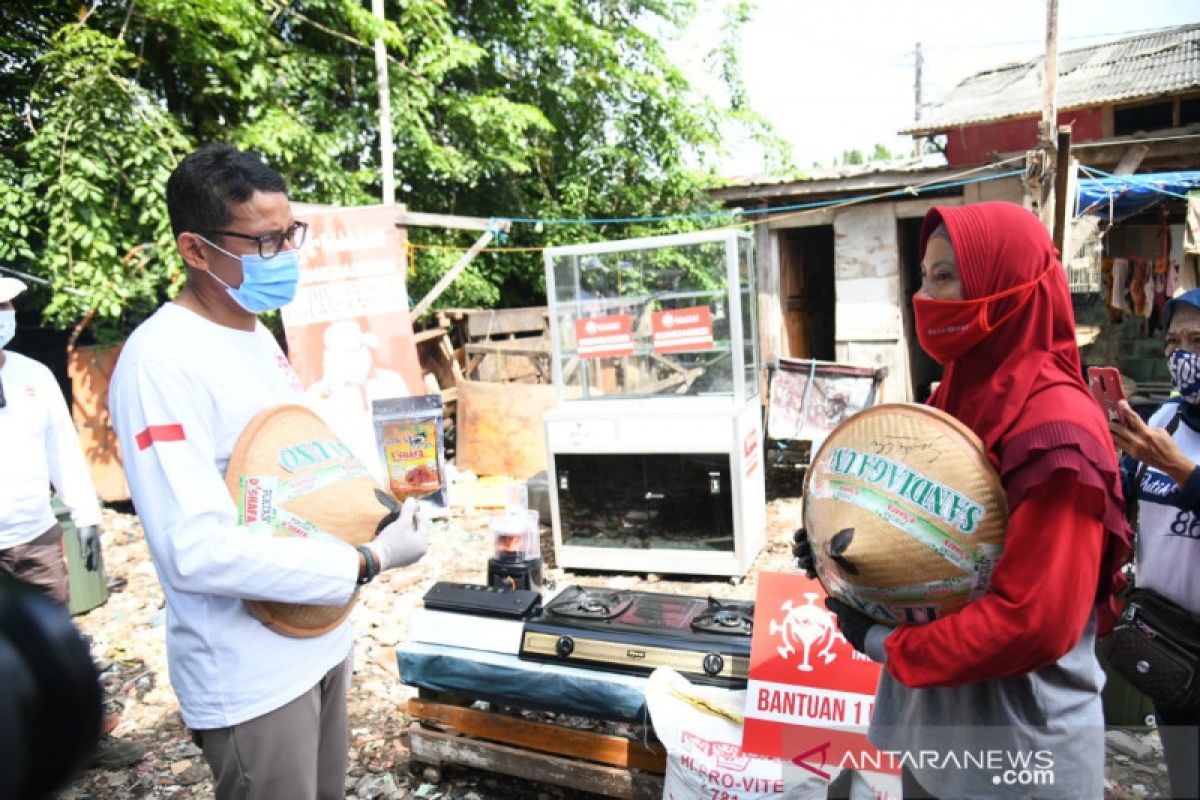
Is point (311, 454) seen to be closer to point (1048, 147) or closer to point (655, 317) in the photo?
point (655, 317)

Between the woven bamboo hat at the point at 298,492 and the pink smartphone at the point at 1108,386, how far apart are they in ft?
6.12

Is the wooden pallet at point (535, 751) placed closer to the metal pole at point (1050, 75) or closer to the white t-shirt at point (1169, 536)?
the white t-shirt at point (1169, 536)

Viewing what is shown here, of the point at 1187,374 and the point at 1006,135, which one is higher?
the point at 1006,135

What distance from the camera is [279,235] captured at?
180 centimetres

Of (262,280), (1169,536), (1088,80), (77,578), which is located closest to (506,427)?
(77,578)

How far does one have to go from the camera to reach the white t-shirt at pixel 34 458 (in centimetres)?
331

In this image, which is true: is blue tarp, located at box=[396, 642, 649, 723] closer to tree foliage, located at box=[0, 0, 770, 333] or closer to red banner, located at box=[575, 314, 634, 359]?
red banner, located at box=[575, 314, 634, 359]

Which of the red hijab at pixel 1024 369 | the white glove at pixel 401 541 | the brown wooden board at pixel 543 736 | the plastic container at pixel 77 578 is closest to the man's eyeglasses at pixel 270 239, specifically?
the white glove at pixel 401 541

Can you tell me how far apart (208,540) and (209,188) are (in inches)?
31.4

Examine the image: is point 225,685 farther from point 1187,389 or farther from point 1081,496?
point 1187,389

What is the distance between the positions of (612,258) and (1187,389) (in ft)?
13.0

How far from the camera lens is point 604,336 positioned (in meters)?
5.78

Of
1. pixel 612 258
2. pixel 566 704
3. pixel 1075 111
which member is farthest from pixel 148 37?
pixel 1075 111

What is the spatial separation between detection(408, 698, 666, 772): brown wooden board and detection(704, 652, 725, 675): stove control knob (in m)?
0.37
